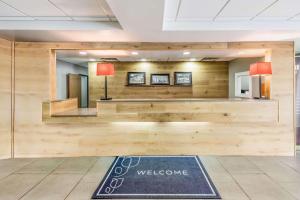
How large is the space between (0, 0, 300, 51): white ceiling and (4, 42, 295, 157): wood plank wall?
0.31m

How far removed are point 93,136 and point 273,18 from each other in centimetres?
393

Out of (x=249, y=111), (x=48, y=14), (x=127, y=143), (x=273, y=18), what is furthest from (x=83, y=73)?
(x=273, y=18)

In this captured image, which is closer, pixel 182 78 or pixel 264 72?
pixel 264 72

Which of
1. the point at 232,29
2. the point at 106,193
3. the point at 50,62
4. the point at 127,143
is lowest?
the point at 106,193

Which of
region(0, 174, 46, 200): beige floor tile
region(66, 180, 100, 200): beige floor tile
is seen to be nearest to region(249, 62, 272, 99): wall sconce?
region(66, 180, 100, 200): beige floor tile

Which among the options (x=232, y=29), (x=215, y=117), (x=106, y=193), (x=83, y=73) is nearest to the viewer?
(x=106, y=193)

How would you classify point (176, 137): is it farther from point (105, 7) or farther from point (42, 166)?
point (105, 7)

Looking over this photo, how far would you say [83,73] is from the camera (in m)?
9.57

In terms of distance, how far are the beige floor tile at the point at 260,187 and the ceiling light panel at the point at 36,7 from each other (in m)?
3.65

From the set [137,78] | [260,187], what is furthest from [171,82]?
[260,187]

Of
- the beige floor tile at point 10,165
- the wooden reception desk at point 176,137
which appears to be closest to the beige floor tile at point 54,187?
the beige floor tile at point 10,165

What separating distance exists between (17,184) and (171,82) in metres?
5.31

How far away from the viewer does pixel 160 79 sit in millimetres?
7844

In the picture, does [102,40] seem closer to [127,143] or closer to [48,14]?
[48,14]
